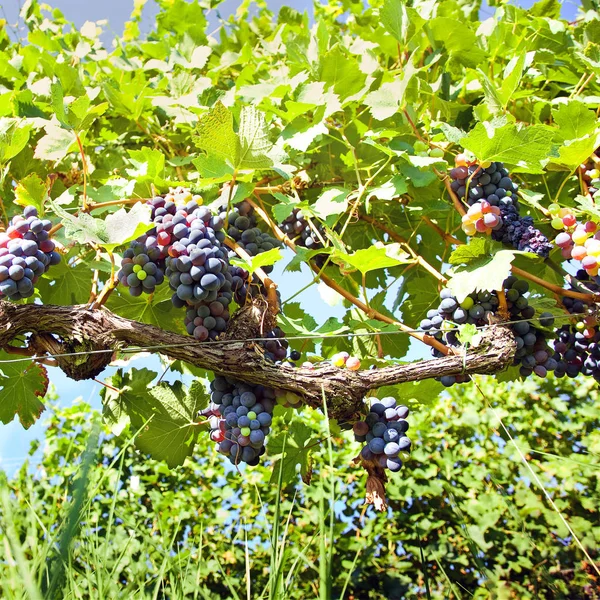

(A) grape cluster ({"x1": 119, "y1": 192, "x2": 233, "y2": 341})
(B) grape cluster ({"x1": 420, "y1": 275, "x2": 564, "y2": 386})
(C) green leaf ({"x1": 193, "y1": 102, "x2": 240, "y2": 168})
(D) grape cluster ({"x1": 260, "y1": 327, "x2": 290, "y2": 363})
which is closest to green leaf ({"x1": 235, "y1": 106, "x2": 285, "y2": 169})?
(C) green leaf ({"x1": 193, "y1": 102, "x2": 240, "y2": 168})

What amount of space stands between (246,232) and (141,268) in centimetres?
31

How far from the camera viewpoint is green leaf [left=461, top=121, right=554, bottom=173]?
135 cm

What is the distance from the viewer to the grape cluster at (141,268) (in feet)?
4.38

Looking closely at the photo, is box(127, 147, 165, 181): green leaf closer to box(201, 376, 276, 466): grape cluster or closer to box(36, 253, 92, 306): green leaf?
box(36, 253, 92, 306): green leaf

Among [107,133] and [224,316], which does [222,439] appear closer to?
[224,316]

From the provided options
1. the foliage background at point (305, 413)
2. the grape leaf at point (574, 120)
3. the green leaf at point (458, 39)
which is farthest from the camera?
the green leaf at point (458, 39)

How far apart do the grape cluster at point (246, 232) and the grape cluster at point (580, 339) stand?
28.3 inches

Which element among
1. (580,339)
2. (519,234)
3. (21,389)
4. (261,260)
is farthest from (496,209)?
(21,389)

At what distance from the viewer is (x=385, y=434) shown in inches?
52.9

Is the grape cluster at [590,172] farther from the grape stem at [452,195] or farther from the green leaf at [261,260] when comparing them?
the green leaf at [261,260]

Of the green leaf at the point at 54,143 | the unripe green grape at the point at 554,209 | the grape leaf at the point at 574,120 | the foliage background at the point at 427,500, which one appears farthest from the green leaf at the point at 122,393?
the foliage background at the point at 427,500

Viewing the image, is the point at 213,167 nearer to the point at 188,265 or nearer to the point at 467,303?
the point at 188,265

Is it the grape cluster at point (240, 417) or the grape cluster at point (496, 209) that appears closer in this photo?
the grape cluster at point (240, 417)

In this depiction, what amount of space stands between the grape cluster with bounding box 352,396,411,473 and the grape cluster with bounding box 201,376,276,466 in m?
0.21
